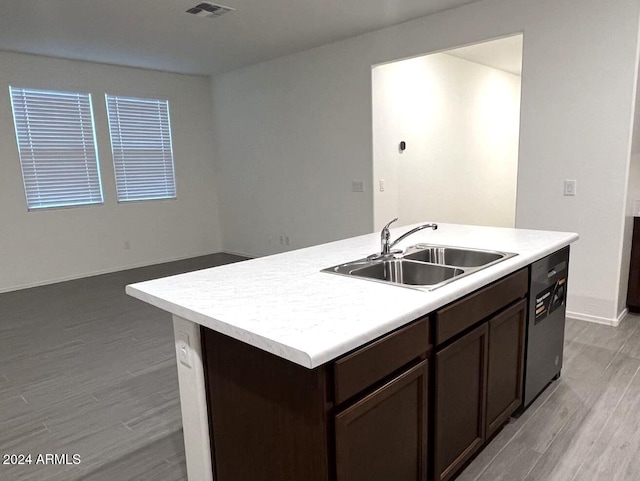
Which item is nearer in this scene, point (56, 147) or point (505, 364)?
point (505, 364)

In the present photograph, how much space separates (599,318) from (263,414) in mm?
3278

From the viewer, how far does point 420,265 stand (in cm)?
210

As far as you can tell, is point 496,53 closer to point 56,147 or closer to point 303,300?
point 303,300

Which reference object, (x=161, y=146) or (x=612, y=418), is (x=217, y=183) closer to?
(x=161, y=146)

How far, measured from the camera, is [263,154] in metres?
6.15

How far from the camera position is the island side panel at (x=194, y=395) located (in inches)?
62.5

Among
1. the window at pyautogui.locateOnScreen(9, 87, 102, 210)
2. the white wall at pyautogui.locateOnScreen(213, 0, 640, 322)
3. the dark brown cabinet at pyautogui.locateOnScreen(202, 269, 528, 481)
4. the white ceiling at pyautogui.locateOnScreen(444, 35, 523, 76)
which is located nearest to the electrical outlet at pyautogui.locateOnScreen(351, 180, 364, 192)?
the white wall at pyautogui.locateOnScreen(213, 0, 640, 322)

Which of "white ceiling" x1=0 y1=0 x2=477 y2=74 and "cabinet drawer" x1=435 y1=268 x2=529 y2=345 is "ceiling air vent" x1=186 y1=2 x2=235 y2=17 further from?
"cabinet drawer" x1=435 y1=268 x2=529 y2=345

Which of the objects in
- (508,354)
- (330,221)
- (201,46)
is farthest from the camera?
(330,221)

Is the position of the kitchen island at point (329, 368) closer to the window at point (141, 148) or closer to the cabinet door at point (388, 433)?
the cabinet door at point (388, 433)

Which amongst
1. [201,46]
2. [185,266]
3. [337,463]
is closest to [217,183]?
[185,266]

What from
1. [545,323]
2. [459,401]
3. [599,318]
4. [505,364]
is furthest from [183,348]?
[599,318]

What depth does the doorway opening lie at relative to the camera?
16.3 ft

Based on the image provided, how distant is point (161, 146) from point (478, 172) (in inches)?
184
